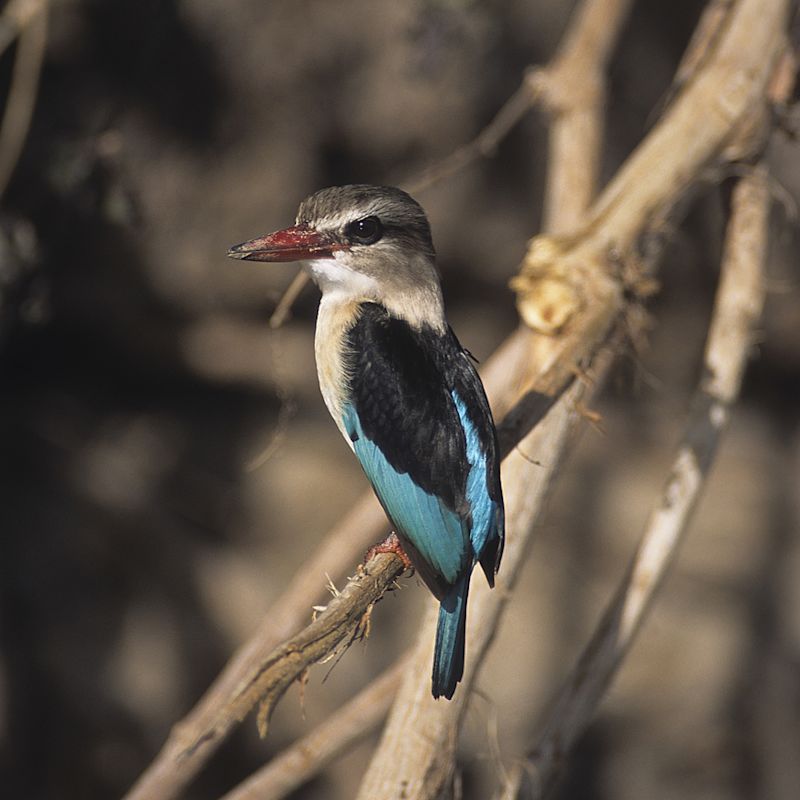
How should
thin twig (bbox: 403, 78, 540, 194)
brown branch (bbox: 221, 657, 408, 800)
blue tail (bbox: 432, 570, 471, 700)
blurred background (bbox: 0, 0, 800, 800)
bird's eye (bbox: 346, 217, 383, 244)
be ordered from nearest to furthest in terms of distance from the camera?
blue tail (bbox: 432, 570, 471, 700) < bird's eye (bbox: 346, 217, 383, 244) < brown branch (bbox: 221, 657, 408, 800) < thin twig (bbox: 403, 78, 540, 194) < blurred background (bbox: 0, 0, 800, 800)

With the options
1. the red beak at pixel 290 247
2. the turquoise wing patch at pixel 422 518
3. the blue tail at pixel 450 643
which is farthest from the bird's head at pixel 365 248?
the blue tail at pixel 450 643

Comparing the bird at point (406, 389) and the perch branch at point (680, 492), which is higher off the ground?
the bird at point (406, 389)

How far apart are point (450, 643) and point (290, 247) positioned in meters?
0.87

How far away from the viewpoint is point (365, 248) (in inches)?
99.3

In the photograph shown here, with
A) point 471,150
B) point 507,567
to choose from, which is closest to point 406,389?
point 507,567

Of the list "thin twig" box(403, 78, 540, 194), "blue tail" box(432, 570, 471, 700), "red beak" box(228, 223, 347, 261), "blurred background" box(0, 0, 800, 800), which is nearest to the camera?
"blue tail" box(432, 570, 471, 700)

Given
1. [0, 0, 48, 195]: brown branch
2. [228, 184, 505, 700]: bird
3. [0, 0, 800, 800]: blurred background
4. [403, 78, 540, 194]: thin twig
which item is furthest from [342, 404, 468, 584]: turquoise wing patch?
[0, 0, 800, 800]: blurred background

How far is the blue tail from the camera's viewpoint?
2.14 metres

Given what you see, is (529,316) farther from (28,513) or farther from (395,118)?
(28,513)

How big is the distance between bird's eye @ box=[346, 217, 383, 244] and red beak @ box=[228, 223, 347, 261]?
3 centimetres

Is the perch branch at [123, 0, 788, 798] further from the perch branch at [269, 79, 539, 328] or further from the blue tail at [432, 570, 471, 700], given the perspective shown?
the perch branch at [269, 79, 539, 328]

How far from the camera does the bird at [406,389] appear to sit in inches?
87.4

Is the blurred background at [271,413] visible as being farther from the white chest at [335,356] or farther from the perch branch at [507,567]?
the perch branch at [507,567]

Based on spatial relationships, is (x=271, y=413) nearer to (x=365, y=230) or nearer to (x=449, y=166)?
(x=449, y=166)
